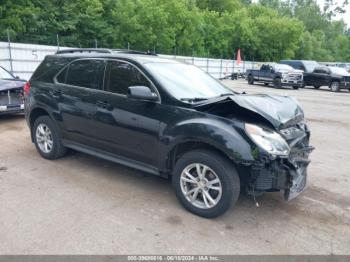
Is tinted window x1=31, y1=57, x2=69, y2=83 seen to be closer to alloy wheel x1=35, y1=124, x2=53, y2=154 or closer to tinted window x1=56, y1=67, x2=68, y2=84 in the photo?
tinted window x1=56, y1=67, x2=68, y2=84

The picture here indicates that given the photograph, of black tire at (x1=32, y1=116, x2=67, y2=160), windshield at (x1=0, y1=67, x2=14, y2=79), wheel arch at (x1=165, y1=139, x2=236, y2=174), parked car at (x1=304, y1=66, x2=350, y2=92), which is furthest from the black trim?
parked car at (x1=304, y1=66, x2=350, y2=92)

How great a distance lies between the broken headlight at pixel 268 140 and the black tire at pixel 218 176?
1.33 feet

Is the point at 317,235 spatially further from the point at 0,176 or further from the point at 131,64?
the point at 0,176

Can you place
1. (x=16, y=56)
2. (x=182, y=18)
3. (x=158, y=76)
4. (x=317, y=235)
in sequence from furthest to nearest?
(x=182, y=18)
(x=16, y=56)
(x=158, y=76)
(x=317, y=235)

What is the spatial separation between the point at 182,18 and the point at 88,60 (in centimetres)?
3069

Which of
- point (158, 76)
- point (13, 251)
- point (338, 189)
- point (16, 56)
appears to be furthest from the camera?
point (16, 56)

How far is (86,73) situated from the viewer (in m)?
5.23

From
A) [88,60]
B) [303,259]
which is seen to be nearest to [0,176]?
[88,60]

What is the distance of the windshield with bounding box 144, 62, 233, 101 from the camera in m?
4.48

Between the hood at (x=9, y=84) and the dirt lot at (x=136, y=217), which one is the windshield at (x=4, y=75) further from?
the dirt lot at (x=136, y=217)

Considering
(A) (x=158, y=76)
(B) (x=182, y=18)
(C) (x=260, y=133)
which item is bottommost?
(C) (x=260, y=133)

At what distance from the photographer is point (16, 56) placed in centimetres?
1470

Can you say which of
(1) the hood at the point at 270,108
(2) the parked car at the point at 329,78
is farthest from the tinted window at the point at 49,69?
(2) the parked car at the point at 329,78

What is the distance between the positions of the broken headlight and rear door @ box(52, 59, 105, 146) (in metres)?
2.35
